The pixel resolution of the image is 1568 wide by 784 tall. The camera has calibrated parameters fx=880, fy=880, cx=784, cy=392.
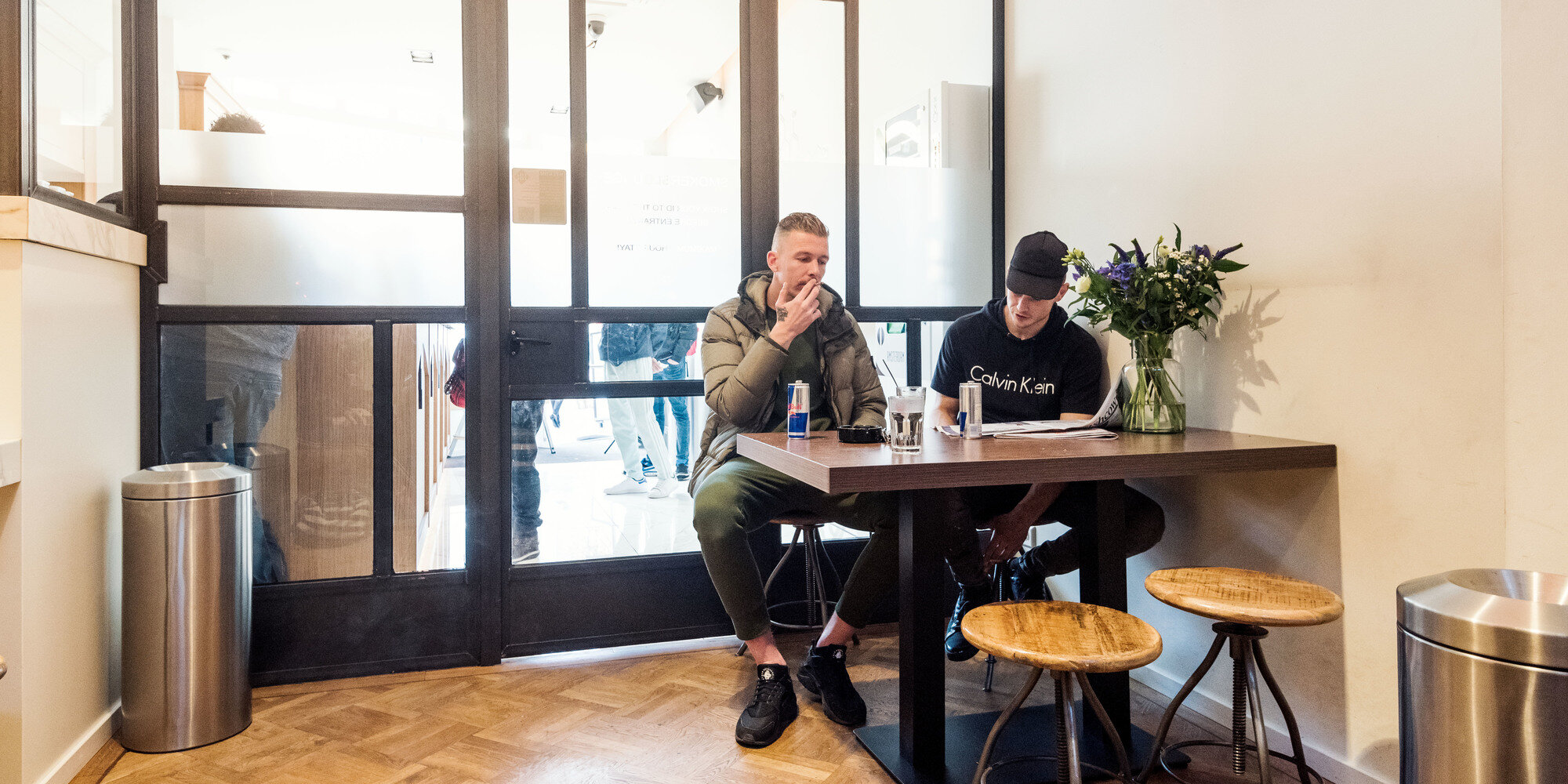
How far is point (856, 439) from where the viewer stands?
192cm

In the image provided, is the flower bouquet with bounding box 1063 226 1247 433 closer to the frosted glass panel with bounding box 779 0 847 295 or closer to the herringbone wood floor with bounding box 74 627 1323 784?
the herringbone wood floor with bounding box 74 627 1323 784

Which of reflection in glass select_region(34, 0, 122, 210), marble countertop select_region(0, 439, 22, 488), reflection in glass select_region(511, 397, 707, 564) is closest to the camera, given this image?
marble countertop select_region(0, 439, 22, 488)

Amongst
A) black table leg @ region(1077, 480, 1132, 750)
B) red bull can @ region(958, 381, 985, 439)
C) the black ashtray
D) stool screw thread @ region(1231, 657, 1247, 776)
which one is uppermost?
red bull can @ region(958, 381, 985, 439)

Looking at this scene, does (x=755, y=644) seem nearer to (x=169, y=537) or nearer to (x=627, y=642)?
(x=627, y=642)

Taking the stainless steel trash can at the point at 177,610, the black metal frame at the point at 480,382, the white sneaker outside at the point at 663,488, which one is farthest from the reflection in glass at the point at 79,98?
the white sneaker outside at the point at 663,488

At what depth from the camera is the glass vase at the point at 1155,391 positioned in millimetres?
2115

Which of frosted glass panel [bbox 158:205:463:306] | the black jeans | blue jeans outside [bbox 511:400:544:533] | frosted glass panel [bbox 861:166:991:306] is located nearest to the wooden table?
the black jeans

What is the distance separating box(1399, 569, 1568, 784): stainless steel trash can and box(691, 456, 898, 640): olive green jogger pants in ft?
4.26

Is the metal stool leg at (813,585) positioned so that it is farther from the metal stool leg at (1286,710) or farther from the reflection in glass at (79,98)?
the reflection in glass at (79,98)

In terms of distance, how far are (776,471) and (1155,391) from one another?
977 mm

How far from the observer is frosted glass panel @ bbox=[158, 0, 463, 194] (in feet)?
8.09

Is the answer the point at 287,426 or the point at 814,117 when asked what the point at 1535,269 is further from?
the point at 287,426

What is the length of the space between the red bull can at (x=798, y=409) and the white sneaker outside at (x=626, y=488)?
977mm

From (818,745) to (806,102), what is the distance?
2.01 m
